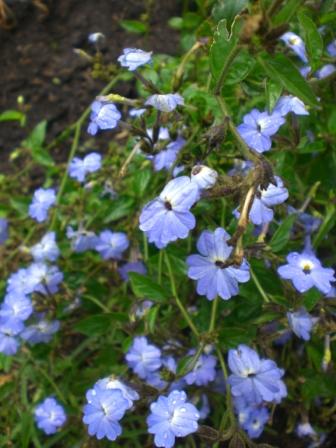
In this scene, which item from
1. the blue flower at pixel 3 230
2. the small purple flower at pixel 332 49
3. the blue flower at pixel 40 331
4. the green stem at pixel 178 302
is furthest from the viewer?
the blue flower at pixel 3 230

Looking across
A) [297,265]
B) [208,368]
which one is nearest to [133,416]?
[208,368]

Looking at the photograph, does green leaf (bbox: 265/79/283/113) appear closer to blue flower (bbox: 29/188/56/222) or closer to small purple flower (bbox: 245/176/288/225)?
small purple flower (bbox: 245/176/288/225)

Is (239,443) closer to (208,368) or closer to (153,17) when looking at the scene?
(208,368)

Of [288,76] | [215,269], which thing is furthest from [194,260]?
[288,76]

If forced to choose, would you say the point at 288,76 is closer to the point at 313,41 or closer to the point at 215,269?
the point at 313,41

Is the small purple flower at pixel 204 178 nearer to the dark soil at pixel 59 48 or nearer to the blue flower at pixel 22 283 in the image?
the blue flower at pixel 22 283


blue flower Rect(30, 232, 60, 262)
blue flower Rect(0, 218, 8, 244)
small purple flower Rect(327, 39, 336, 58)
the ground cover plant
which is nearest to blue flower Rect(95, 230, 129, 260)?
the ground cover plant

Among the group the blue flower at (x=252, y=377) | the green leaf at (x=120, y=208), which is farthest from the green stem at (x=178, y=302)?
the green leaf at (x=120, y=208)
